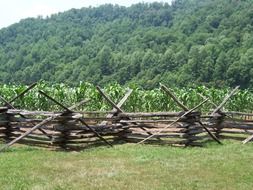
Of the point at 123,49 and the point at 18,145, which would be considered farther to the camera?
the point at 123,49

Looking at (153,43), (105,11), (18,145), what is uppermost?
(105,11)

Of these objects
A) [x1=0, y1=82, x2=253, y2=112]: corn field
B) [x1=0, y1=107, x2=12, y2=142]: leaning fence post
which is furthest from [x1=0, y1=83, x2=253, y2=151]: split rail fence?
[x1=0, y1=82, x2=253, y2=112]: corn field

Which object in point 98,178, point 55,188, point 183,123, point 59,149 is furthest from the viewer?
point 183,123

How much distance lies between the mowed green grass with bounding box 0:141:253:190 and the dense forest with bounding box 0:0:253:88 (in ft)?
239

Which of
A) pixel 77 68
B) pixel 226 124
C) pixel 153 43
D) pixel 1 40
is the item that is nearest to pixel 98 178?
pixel 226 124

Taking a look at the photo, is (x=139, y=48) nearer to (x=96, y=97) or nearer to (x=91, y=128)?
(x=96, y=97)

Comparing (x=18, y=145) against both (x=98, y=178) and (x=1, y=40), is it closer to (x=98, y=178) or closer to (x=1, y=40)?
(x=98, y=178)

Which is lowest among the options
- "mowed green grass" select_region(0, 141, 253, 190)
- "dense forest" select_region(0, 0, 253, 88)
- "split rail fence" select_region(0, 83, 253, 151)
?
"mowed green grass" select_region(0, 141, 253, 190)

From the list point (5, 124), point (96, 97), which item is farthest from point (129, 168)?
point (96, 97)

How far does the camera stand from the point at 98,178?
454 inches

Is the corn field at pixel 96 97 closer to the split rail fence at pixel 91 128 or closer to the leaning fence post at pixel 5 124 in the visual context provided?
the split rail fence at pixel 91 128

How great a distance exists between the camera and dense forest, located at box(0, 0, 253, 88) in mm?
97188

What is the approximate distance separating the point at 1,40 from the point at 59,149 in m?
142

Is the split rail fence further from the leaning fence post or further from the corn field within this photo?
the corn field
